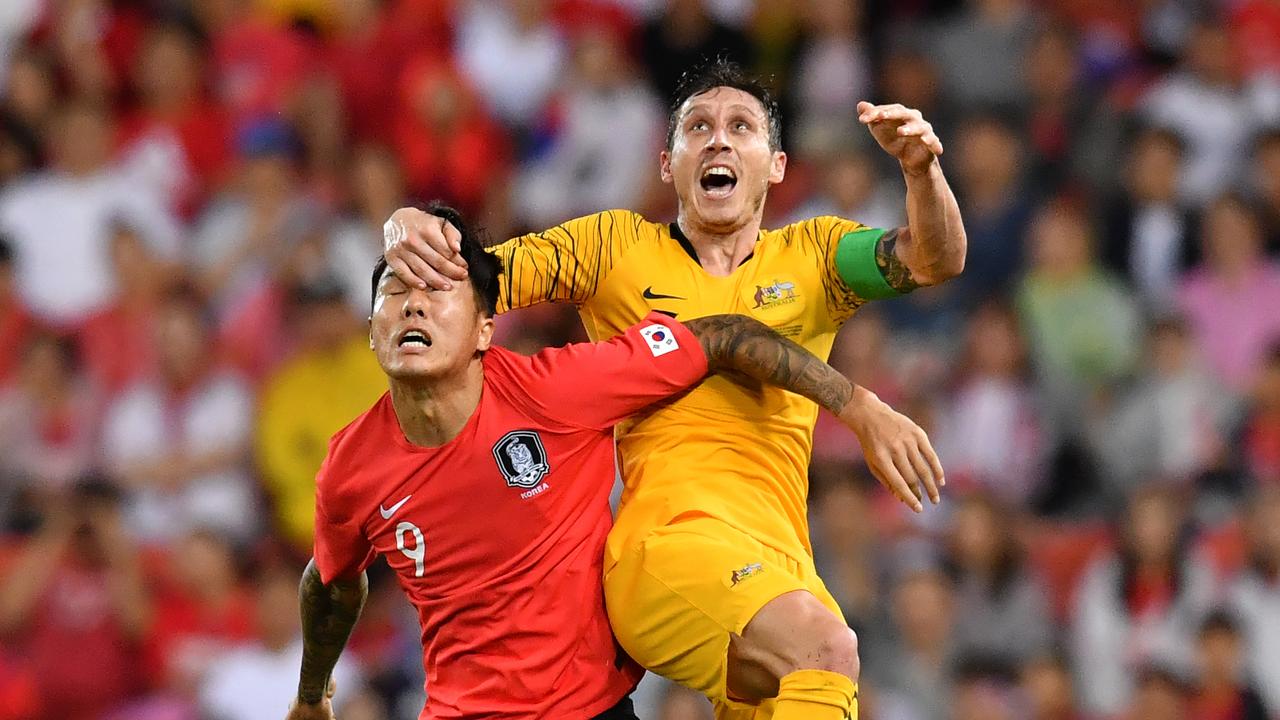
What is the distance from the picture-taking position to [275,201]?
371 inches

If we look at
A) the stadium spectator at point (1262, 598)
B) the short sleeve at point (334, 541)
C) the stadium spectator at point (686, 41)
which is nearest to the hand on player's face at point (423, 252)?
the short sleeve at point (334, 541)

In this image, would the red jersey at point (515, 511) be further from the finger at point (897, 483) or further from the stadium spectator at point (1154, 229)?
the stadium spectator at point (1154, 229)

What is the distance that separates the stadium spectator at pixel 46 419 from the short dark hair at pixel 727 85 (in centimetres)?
471

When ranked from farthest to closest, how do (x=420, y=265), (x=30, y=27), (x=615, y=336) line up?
(x=30, y=27) < (x=615, y=336) < (x=420, y=265)

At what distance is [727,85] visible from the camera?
5.09 meters

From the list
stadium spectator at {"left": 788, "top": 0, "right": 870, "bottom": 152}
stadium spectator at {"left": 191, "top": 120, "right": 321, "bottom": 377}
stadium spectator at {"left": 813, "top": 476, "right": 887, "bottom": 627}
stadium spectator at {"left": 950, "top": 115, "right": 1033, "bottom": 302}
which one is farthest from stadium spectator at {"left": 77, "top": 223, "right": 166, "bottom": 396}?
stadium spectator at {"left": 950, "top": 115, "right": 1033, "bottom": 302}

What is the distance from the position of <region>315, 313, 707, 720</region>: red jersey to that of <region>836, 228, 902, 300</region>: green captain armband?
0.49 m

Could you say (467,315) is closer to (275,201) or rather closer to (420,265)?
(420,265)

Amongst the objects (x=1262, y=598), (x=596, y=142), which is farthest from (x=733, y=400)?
(x=596, y=142)

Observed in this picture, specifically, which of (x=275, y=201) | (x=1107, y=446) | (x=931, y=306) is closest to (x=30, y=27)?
(x=275, y=201)

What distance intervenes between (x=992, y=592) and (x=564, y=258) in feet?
11.3

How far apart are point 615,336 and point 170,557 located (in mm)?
4169

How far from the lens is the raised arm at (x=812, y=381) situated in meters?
4.55

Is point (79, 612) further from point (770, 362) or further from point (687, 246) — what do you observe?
point (770, 362)
